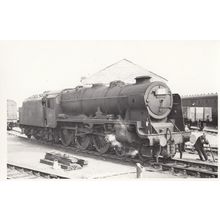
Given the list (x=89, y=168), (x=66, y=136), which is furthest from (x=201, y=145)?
(x=66, y=136)

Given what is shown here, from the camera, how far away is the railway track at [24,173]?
23.1 feet

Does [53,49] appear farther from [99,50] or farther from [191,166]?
[191,166]

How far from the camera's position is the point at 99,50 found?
690 cm

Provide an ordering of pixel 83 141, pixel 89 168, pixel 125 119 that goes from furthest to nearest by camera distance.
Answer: pixel 83 141, pixel 125 119, pixel 89 168

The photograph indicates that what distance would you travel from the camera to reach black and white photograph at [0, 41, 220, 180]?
22.7 ft

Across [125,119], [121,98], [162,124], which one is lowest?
[162,124]

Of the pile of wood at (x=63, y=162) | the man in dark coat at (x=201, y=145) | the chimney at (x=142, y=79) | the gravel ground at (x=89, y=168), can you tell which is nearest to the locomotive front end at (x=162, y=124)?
the chimney at (x=142, y=79)

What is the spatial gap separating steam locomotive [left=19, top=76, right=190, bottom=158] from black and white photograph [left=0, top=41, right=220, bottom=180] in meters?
0.02

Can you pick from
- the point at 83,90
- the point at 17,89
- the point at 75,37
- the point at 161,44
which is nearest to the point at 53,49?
the point at 75,37

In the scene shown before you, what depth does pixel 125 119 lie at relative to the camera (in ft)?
26.5

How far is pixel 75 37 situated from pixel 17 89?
5.55 ft

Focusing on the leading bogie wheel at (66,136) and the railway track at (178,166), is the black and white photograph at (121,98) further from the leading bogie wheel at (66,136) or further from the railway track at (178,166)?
the leading bogie wheel at (66,136)

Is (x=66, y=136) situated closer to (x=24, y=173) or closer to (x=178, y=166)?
(x=24, y=173)

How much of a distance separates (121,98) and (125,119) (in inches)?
21.0
